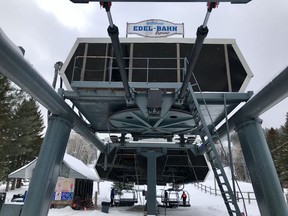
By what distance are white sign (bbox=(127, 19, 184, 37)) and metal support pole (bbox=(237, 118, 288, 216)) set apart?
6.14 m

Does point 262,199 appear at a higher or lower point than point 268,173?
lower

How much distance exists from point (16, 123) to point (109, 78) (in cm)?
2700

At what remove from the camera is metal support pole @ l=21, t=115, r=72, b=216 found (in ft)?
28.0

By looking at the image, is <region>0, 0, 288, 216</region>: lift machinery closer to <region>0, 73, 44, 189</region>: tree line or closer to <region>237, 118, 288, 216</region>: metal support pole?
<region>237, 118, 288, 216</region>: metal support pole

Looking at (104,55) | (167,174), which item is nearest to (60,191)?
(167,174)

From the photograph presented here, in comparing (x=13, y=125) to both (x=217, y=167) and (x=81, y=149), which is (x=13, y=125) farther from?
(x=81, y=149)

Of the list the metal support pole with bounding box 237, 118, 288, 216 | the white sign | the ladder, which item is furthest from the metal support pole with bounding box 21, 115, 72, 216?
the metal support pole with bounding box 237, 118, 288, 216

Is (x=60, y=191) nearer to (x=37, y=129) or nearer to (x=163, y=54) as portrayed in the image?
(x=163, y=54)

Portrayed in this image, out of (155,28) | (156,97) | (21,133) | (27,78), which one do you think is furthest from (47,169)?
(21,133)

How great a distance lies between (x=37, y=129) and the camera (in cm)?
4178

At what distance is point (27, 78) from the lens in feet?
22.5

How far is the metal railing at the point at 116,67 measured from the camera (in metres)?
11.1

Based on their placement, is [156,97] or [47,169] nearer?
[47,169]

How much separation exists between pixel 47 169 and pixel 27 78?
147 inches
